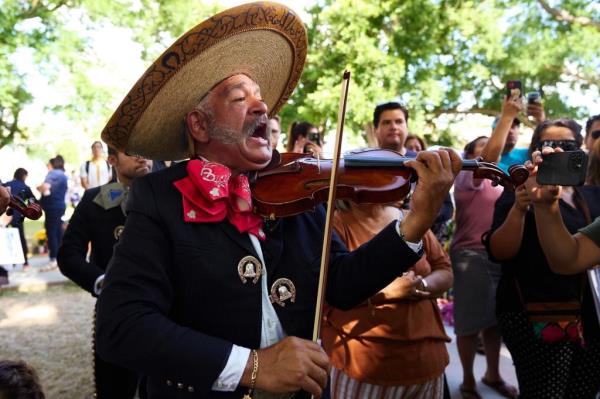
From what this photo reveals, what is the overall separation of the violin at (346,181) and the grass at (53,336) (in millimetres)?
3376

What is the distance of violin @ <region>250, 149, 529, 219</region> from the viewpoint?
66.4 inches

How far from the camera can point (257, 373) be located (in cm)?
132

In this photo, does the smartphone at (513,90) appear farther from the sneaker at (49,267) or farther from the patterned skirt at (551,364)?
the sneaker at (49,267)

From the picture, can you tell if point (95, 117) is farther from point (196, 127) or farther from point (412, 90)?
point (196, 127)

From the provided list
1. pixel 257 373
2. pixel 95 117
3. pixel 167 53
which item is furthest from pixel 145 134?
pixel 95 117

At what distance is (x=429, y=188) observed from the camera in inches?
58.4

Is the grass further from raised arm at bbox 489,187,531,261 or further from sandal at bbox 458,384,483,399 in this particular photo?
raised arm at bbox 489,187,531,261

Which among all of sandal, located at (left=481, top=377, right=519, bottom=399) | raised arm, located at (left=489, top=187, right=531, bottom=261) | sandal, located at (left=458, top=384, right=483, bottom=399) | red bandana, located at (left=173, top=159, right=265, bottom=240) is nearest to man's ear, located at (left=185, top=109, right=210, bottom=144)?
red bandana, located at (left=173, top=159, right=265, bottom=240)

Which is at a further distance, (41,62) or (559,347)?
(41,62)

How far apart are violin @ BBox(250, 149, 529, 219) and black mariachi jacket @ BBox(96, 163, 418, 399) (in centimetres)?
8

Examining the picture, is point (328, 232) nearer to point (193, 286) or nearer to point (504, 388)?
point (193, 286)

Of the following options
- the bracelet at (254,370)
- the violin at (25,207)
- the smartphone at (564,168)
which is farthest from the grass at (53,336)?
the smartphone at (564,168)

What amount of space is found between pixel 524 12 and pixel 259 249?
1557 cm

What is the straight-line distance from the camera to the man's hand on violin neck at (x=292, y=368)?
1.31 m
